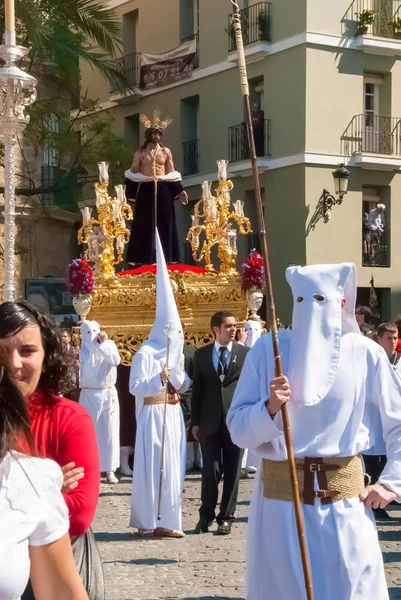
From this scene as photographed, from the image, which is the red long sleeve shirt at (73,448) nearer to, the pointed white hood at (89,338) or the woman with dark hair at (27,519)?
the woman with dark hair at (27,519)

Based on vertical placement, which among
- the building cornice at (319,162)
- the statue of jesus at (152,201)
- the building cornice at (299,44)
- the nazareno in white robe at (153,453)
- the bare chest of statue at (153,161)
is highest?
the building cornice at (299,44)

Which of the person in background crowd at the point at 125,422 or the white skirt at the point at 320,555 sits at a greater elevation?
the white skirt at the point at 320,555

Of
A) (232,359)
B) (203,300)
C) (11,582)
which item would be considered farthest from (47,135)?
(11,582)

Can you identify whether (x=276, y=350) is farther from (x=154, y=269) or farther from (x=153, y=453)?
(x=154, y=269)

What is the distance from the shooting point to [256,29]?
2753 cm

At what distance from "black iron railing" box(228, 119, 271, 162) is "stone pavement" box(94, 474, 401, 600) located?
1693cm

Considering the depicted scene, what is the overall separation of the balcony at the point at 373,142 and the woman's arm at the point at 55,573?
24886mm

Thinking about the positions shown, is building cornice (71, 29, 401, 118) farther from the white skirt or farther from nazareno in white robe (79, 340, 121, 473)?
the white skirt

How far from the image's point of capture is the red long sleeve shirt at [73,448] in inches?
151

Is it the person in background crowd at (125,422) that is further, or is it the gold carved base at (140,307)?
the gold carved base at (140,307)

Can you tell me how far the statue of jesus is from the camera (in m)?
17.4

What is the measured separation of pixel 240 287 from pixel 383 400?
448 inches

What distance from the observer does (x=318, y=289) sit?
4953 millimetres

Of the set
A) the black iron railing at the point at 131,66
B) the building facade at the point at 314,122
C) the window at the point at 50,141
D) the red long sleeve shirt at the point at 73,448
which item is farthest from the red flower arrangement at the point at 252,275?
the black iron railing at the point at 131,66
